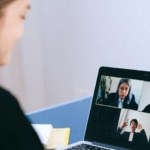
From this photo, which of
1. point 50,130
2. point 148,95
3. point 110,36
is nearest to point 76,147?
point 50,130

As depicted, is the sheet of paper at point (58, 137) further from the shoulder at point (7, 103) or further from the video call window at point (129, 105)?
the shoulder at point (7, 103)

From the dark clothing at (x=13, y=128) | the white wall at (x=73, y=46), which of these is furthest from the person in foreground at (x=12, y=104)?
the white wall at (x=73, y=46)

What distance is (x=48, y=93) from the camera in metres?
2.30

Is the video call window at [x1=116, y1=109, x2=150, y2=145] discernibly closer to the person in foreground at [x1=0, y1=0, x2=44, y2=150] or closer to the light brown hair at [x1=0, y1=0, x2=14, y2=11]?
the person in foreground at [x1=0, y1=0, x2=44, y2=150]

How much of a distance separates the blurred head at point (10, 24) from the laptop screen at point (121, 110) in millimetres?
606

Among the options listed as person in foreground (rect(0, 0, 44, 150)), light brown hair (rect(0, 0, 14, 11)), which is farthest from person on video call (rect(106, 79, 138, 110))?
light brown hair (rect(0, 0, 14, 11))

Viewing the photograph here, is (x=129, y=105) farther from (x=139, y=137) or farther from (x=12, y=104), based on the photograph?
(x=12, y=104)

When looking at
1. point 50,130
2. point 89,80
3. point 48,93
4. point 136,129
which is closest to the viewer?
point 136,129

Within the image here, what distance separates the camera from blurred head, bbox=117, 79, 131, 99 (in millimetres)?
1012

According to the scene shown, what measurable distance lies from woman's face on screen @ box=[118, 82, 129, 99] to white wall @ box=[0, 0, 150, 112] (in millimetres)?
870

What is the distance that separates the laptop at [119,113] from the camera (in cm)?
97

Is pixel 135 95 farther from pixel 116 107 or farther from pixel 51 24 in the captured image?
pixel 51 24

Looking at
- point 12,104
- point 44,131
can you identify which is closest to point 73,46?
point 44,131

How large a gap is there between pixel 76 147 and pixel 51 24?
4.26 ft
